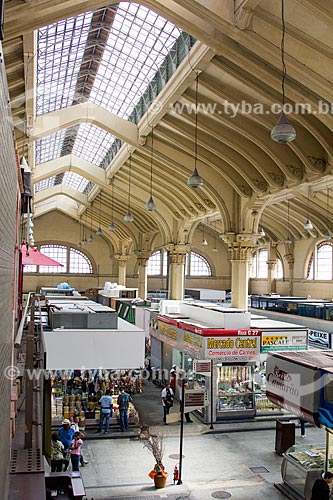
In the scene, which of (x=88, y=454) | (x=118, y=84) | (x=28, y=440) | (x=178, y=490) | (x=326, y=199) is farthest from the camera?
(x=326, y=199)

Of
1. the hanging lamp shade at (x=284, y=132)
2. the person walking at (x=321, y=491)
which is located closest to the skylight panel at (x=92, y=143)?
the hanging lamp shade at (x=284, y=132)

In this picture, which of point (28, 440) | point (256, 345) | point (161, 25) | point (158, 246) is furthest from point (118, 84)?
point (158, 246)

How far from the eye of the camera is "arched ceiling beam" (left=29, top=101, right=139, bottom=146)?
1548 cm

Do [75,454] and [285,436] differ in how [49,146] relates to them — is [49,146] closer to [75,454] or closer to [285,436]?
[75,454]

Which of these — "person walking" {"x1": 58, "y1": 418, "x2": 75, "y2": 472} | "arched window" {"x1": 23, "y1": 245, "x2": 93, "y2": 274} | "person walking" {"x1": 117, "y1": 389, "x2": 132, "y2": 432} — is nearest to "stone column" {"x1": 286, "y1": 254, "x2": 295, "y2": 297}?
"arched window" {"x1": 23, "y1": 245, "x2": 93, "y2": 274}

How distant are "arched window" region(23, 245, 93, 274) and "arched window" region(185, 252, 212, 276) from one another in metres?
7.40

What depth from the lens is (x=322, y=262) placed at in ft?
96.5

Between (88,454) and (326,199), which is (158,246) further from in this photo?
(88,454)

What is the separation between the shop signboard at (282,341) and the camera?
52.2 feet

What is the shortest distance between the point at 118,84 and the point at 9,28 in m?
7.83

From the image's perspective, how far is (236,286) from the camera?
16.9 meters

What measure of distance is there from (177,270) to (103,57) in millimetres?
11196

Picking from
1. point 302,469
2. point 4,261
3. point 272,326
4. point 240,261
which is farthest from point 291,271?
point 4,261

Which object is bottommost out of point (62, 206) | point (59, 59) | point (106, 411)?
point (106, 411)
